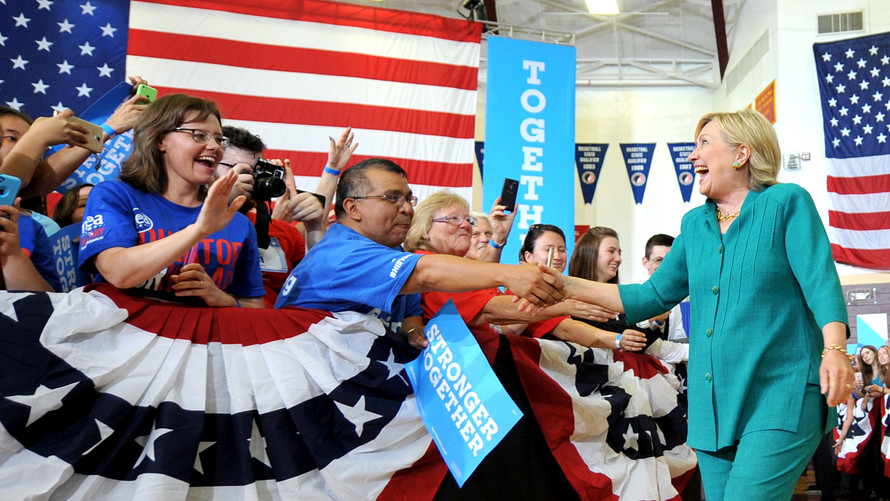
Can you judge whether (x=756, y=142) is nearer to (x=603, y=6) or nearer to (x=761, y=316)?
(x=761, y=316)

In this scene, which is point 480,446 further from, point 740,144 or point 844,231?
point 844,231

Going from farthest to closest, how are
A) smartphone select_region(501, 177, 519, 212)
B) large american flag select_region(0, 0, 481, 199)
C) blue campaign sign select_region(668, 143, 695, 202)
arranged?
blue campaign sign select_region(668, 143, 695, 202)
large american flag select_region(0, 0, 481, 199)
smartphone select_region(501, 177, 519, 212)

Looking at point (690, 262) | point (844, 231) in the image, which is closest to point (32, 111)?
point (690, 262)

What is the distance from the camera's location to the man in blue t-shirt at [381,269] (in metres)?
2.53

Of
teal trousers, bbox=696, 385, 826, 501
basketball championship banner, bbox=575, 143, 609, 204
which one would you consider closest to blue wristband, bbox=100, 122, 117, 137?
teal trousers, bbox=696, 385, 826, 501

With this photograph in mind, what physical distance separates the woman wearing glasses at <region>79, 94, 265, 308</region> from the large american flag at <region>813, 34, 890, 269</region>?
10410 mm

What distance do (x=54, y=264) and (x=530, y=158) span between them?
661 centimetres

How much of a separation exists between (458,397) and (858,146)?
35.5 ft

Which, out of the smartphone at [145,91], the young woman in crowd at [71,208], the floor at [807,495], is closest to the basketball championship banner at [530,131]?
the floor at [807,495]

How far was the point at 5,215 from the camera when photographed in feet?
7.64

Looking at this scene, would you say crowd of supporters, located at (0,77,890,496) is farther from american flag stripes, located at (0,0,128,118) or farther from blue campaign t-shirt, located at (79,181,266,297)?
american flag stripes, located at (0,0,128,118)

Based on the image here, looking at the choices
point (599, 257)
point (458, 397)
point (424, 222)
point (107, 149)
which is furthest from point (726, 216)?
point (107, 149)

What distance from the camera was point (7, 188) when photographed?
7.83 feet

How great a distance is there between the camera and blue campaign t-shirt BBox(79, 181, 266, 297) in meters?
2.41
